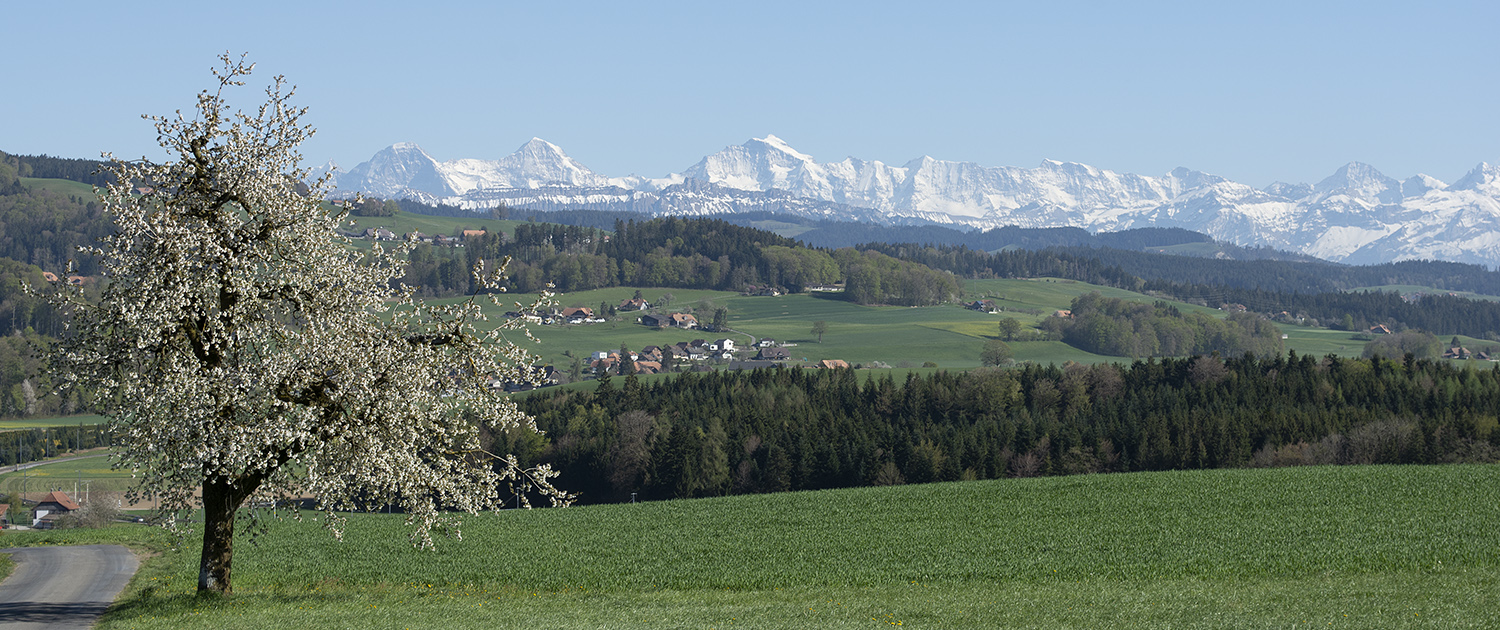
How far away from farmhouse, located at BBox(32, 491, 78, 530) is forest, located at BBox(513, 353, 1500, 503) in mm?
44682

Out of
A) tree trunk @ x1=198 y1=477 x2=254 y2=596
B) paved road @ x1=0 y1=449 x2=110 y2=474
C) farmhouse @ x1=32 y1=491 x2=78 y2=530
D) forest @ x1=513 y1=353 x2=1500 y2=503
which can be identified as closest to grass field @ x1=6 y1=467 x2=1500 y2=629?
tree trunk @ x1=198 y1=477 x2=254 y2=596

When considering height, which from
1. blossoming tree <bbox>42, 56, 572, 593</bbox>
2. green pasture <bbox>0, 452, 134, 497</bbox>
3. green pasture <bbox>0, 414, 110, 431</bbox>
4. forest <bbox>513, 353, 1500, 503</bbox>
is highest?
blossoming tree <bbox>42, 56, 572, 593</bbox>

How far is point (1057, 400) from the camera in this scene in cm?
→ 12694

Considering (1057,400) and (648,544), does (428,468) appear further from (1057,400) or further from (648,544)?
(1057,400)

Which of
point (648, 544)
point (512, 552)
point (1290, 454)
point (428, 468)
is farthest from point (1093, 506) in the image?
point (1290, 454)

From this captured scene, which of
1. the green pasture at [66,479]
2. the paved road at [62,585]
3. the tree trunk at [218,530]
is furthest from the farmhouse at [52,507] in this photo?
the tree trunk at [218,530]

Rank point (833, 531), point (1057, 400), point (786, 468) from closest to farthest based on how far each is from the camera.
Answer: point (833, 531) < point (786, 468) < point (1057, 400)

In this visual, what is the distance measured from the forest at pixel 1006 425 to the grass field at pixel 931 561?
41878 mm

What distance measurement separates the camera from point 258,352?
26.4m

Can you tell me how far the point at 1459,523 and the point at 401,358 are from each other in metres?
35.8

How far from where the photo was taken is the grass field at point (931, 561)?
26656 mm

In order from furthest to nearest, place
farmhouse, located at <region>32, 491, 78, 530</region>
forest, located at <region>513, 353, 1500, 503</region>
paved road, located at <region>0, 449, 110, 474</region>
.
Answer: paved road, located at <region>0, 449, 110, 474</region>
farmhouse, located at <region>32, 491, 78, 530</region>
forest, located at <region>513, 353, 1500, 503</region>

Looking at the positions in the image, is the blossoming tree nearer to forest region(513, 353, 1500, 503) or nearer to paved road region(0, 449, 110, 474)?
forest region(513, 353, 1500, 503)

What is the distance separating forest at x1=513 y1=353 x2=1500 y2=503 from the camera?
9706cm
